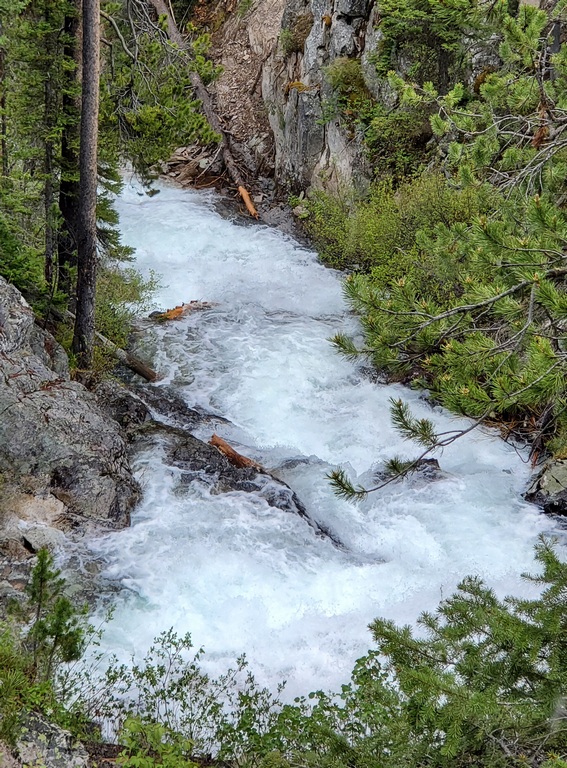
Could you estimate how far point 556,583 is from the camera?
4.06 meters

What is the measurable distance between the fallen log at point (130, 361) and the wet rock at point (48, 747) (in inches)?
328

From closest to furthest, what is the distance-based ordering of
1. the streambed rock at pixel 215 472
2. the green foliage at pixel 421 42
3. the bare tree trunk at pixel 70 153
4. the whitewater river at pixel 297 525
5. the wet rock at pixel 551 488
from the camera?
the whitewater river at pixel 297 525
the wet rock at pixel 551 488
the streambed rock at pixel 215 472
the bare tree trunk at pixel 70 153
the green foliage at pixel 421 42

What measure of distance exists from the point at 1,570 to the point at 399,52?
15455 mm

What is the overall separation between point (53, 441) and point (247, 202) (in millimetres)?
13147

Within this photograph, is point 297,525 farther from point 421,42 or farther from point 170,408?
point 421,42

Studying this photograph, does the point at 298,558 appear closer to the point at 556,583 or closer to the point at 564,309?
the point at 556,583

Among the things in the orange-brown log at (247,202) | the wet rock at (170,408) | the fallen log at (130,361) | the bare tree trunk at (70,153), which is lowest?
the wet rock at (170,408)

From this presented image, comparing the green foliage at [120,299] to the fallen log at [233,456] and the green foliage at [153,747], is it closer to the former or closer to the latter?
the fallen log at [233,456]

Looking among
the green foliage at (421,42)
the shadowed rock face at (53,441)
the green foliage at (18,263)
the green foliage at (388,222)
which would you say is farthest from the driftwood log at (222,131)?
the shadowed rock face at (53,441)

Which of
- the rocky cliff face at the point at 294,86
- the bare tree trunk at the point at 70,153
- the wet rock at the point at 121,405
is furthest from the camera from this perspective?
the rocky cliff face at the point at 294,86

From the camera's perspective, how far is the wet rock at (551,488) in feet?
29.1

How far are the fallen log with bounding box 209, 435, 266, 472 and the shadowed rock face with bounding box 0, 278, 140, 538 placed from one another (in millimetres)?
1586

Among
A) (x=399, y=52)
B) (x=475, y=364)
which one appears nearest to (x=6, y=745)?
(x=475, y=364)

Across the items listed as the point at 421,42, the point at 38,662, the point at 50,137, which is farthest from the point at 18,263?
the point at 421,42
